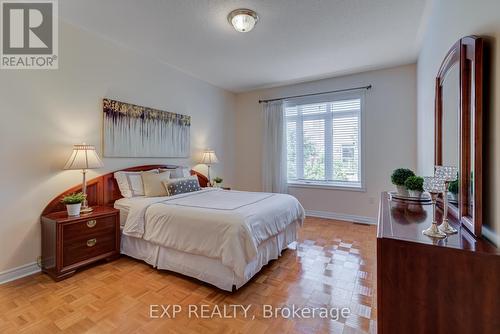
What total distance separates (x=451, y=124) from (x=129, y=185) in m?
3.34

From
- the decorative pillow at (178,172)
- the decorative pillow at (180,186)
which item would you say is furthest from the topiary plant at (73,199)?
the decorative pillow at (178,172)

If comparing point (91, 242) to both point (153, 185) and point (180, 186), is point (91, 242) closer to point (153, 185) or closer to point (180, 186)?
point (153, 185)

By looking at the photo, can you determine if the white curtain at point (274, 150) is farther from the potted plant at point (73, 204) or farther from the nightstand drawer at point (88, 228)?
the potted plant at point (73, 204)

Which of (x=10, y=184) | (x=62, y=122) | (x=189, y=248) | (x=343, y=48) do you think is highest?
(x=343, y=48)

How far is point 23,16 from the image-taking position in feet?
7.56

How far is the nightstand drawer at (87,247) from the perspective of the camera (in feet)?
7.37

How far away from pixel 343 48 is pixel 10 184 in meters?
4.13

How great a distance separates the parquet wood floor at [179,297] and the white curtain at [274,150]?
2.14 metres

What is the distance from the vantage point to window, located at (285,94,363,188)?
4219mm

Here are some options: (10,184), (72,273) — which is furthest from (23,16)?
(72,273)

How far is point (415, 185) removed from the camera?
1.84 m

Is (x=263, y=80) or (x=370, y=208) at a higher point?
(x=263, y=80)

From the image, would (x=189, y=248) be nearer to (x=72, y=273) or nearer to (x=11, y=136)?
(x=72, y=273)

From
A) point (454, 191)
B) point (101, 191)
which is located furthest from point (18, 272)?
point (454, 191)
